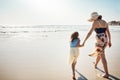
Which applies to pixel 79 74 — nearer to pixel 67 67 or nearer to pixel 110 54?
pixel 67 67

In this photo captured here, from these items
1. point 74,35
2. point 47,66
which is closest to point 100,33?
point 74,35

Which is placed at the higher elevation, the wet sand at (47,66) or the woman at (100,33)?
the woman at (100,33)

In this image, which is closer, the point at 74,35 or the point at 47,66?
the point at 74,35

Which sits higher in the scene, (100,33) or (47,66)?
(100,33)

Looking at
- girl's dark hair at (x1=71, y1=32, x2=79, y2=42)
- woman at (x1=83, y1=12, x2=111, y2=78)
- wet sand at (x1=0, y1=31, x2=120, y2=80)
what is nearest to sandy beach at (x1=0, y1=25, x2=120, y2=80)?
wet sand at (x1=0, y1=31, x2=120, y2=80)

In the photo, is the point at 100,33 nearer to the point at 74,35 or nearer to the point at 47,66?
the point at 74,35

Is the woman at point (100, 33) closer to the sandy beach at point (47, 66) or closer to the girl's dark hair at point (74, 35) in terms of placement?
the girl's dark hair at point (74, 35)

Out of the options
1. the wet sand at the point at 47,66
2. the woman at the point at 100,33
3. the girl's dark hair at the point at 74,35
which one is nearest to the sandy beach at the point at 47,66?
the wet sand at the point at 47,66

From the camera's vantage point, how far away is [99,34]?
4.39 m

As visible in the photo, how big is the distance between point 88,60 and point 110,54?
3.50 feet

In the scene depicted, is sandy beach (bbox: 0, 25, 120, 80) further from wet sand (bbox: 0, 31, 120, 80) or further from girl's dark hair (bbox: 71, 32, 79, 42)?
girl's dark hair (bbox: 71, 32, 79, 42)

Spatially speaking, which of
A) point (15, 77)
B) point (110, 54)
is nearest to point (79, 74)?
point (15, 77)

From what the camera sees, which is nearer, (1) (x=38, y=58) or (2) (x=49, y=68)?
(2) (x=49, y=68)

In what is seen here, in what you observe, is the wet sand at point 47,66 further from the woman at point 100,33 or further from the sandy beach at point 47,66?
the woman at point 100,33
